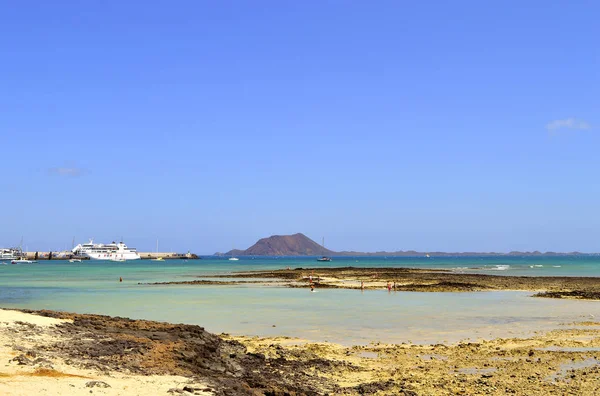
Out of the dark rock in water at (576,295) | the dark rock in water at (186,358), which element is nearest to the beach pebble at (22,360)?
the dark rock in water at (186,358)

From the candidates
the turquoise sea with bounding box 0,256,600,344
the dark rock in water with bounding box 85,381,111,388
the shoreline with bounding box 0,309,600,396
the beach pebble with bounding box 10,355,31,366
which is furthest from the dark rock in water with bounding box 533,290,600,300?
the beach pebble with bounding box 10,355,31,366

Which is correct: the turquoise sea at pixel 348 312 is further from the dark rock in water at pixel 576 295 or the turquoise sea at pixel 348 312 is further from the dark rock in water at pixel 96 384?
the dark rock in water at pixel 96 384

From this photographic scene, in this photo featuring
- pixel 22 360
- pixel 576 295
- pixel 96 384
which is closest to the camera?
pixel 96 384

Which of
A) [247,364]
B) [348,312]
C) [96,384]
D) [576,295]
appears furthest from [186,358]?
[576,295]

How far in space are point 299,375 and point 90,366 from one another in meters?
4.81

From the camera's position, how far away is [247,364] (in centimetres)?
1491

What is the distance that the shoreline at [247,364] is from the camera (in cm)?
1117

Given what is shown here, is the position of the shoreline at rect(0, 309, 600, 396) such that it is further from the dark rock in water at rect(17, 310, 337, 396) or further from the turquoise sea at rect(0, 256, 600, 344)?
the turquoise sea at rect(0, 256, 600, 344)

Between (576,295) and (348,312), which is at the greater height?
(576,295)

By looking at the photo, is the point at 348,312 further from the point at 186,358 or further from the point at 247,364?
the point at 186,358

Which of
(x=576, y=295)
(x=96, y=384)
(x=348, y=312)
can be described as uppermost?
(x=96, y=384)

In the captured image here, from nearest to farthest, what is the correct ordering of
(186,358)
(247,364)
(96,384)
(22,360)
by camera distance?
(96,384), (22,360), (186,358), (247,364)

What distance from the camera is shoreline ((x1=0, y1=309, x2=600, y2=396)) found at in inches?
440

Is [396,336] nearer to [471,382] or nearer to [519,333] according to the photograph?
[519,333]
